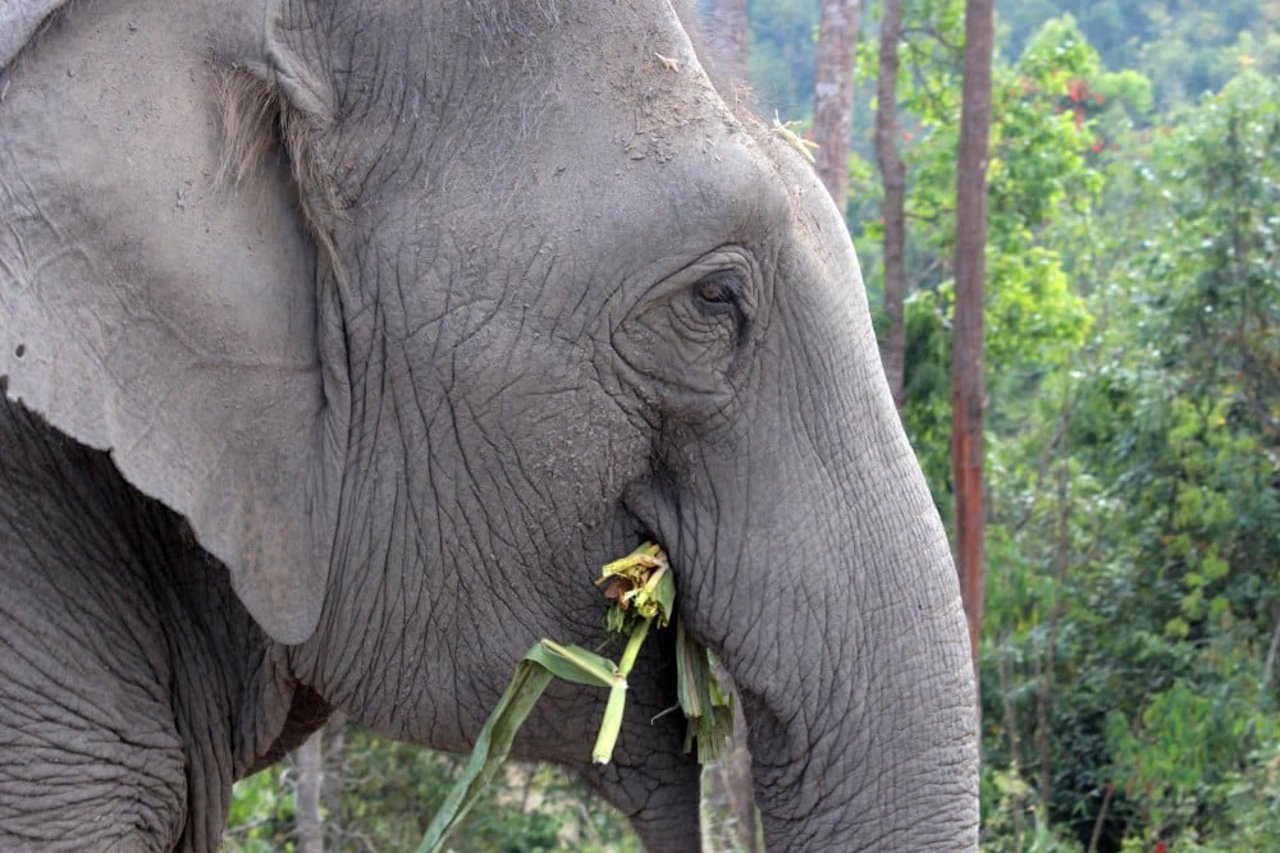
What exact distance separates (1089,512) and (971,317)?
7.31 feet

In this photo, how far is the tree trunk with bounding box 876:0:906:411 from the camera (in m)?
9.01

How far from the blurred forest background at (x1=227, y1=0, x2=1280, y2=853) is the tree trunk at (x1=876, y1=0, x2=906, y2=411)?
0.03 m

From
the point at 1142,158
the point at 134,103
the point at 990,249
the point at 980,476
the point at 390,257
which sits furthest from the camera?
the point at 1142,158

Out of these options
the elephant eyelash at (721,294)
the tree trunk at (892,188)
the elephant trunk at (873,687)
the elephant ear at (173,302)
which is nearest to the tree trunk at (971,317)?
the tree trunk at (892,188)

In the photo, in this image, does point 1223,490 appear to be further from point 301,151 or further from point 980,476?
point 301,151

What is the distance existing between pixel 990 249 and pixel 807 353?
886cm

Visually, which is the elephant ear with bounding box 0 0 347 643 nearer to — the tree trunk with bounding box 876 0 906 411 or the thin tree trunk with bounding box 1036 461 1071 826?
the thin tree trunk with bounding box 1036 461 1071 826

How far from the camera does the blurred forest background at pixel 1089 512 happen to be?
738 centimetres

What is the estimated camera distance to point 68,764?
93.1 inches

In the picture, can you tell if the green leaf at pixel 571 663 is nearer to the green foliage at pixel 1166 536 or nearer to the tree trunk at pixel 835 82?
the tree trunk at pixel 835 82

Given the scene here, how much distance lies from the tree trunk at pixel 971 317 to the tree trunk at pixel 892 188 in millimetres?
344

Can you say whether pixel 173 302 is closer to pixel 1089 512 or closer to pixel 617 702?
pixel 617 702

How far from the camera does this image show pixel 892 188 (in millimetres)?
9039

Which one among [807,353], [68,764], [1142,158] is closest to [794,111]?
[807,353]
